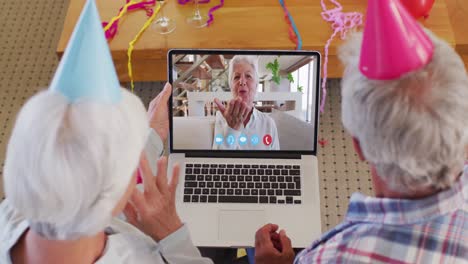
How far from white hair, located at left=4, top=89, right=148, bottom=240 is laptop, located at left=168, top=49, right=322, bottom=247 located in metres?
0.54

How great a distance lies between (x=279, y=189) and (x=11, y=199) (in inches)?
27.8

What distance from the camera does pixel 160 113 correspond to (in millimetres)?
1291

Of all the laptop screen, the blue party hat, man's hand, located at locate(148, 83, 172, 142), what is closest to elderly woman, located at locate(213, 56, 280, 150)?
the laptop screen

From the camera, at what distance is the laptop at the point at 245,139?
1.27 meters

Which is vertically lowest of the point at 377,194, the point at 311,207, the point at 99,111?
the point at 311,207

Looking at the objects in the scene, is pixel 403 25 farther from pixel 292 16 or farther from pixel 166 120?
pixel 292 16

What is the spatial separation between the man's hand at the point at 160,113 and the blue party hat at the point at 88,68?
51cm

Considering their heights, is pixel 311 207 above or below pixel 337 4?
below

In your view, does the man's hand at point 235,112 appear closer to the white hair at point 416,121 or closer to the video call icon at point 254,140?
the video call icon at point 254,140

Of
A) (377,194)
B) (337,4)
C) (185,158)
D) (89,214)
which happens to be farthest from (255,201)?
(337,4)

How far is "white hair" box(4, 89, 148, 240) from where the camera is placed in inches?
26.4

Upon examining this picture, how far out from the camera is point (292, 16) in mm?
1702

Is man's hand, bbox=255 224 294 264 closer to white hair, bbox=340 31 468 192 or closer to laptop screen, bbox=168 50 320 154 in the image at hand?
laptop screen, bbox=168 50 320 154

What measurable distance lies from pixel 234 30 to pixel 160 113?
51cm
